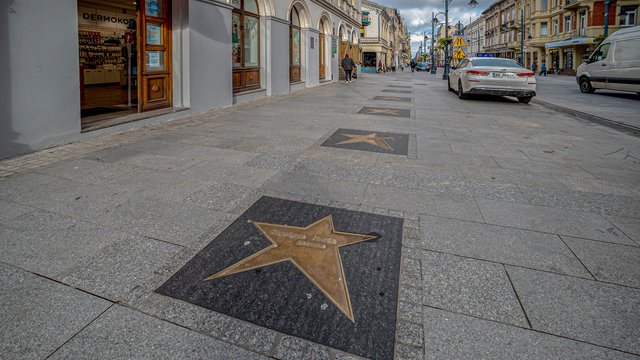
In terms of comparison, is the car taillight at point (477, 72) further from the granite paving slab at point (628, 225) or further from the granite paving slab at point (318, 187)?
the granite paving slab at point (318, 187)

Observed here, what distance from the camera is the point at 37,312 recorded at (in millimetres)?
2195

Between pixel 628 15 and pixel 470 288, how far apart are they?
172 feet

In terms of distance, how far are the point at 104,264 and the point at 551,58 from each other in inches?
2555

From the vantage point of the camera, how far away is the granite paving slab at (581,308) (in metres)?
2.11

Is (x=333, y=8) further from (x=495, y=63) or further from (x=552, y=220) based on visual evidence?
(x=552, y=220)

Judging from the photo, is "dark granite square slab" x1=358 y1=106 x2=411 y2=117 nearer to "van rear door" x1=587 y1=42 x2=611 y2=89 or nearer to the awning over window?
"van rear door" x1=587 y1=42 x2=611 y2=89

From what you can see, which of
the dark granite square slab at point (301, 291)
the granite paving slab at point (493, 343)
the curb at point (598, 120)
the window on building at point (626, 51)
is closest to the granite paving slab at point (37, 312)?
the dark granite square slab at point (301, 291)

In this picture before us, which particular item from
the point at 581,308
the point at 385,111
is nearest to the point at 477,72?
the point at 385,111

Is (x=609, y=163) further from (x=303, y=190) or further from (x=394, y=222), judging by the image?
(x=303, y=190)

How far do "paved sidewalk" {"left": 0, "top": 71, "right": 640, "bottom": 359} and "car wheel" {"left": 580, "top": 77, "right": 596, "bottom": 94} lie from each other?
14.9 metres

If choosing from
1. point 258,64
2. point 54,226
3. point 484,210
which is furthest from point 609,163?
point 258,64

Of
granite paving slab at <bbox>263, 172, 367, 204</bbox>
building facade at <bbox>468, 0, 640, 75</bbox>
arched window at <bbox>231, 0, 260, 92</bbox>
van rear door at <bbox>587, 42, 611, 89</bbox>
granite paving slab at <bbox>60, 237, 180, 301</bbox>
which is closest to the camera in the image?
granite paving slab at <bbox>60, 237, 180, 301</bbox>

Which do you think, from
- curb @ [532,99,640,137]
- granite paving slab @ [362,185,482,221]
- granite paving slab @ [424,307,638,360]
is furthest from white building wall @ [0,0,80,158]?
curb @ [532,99,640,137]

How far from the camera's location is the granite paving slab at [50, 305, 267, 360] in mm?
1923
